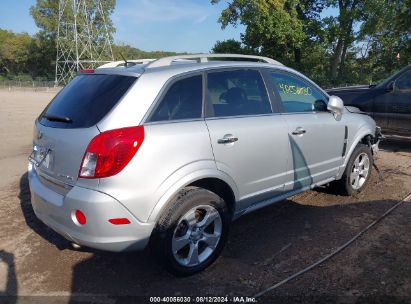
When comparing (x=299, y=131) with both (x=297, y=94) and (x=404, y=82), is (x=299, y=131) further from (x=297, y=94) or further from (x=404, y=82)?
(x=404, y=82)

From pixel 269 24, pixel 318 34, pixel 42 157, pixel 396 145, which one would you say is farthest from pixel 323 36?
pixel 42 157

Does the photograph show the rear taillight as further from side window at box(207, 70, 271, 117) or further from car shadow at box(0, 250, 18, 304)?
car shadow at box(0, 250, 18, 304)

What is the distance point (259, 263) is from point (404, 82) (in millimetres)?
5889

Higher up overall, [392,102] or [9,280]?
[392,102]

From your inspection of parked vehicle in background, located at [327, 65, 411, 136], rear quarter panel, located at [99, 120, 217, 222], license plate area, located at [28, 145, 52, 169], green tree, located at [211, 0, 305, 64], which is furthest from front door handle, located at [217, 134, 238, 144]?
green tree, located at [211, 0, 305, 64]

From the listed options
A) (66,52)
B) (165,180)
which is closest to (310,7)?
(165,180)

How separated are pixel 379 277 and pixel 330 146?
5.89 feet

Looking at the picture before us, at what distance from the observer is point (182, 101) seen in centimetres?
347

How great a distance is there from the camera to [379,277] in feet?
11.2

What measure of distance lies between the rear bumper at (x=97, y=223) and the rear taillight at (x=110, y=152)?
16 centimetres

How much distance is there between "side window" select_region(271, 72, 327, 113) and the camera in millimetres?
4371

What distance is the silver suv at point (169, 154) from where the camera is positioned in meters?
3.05

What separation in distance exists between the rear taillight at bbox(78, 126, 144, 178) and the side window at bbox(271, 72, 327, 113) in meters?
1.89

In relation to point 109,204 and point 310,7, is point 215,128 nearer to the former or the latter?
point 109,204
